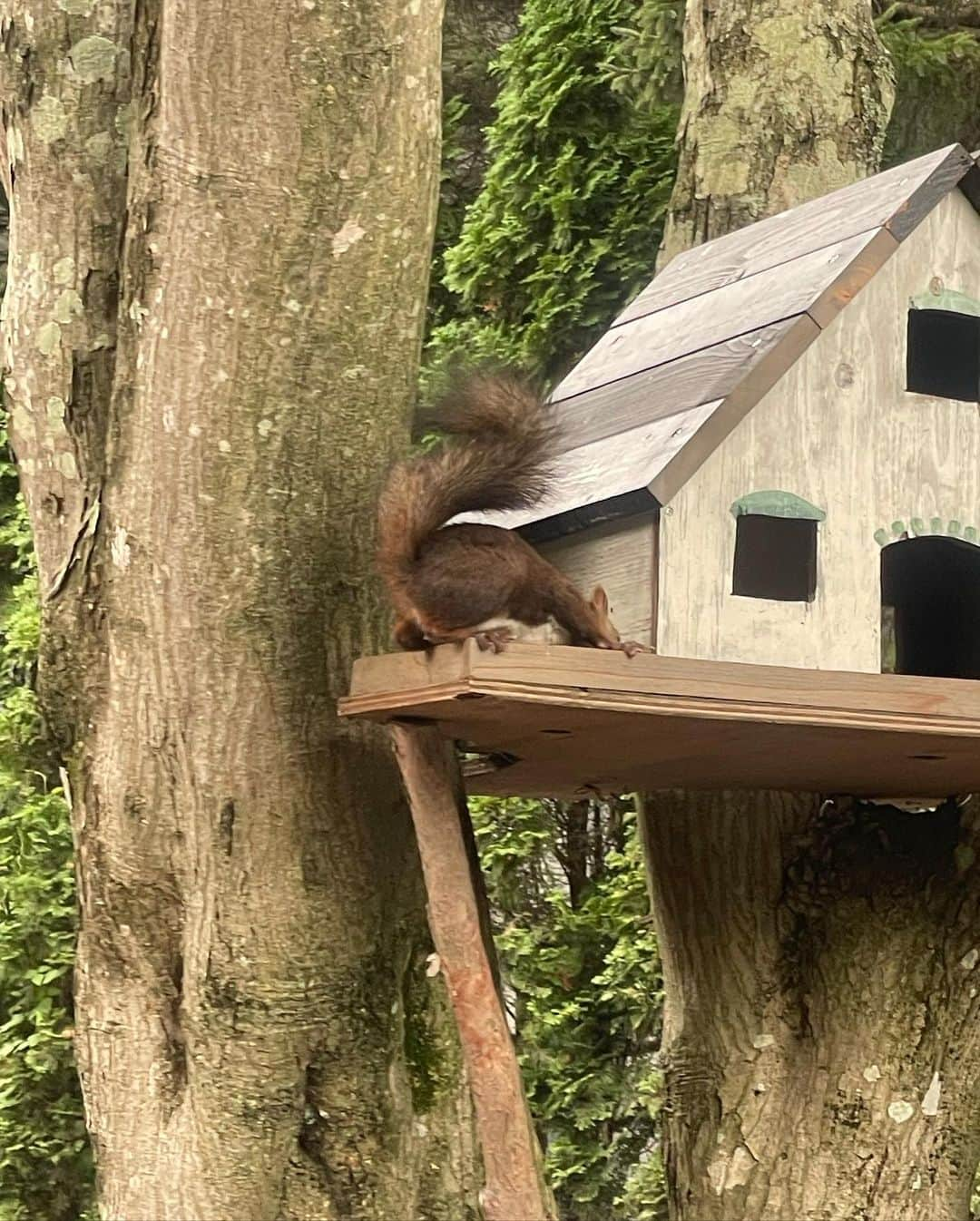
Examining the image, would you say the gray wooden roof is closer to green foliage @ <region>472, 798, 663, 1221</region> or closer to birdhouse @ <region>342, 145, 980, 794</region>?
birdhouse @ <region>342, 145, 980, 794</region>

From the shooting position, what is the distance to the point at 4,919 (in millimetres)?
4258

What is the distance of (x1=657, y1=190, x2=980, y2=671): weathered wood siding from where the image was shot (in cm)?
175

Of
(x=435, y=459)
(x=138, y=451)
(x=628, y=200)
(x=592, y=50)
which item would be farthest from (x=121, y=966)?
(x=592, y=50)

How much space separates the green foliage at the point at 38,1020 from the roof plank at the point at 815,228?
2.56 metres

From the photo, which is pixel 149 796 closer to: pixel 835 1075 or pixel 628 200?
pixel 835 1075

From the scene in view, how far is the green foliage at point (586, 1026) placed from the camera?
A: 4.10m

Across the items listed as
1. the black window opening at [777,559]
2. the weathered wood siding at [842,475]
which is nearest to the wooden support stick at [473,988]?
the weathered wood siding at [842,475]

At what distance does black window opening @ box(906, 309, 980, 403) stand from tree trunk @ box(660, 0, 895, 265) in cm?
74

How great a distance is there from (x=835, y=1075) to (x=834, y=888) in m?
0.25

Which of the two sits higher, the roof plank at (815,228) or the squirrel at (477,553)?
the roof plank at (815,228)

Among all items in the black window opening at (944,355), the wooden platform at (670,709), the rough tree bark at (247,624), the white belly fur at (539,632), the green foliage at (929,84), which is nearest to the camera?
the wooden platform at (670,709)

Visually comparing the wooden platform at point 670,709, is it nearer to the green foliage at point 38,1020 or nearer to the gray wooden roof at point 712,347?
the gray wooden roof at point 712,347

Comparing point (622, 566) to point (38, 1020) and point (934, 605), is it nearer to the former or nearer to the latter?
point (934, 605)

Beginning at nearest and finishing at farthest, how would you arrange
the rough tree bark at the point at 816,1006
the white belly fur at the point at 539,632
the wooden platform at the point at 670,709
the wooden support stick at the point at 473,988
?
1. the wooden platform at the point at 670,709
2. the white belly fur at the point at 539,632
3. the wooden support stick at the point at 473,988
4. the rough tree bark at the point at 816,1006
